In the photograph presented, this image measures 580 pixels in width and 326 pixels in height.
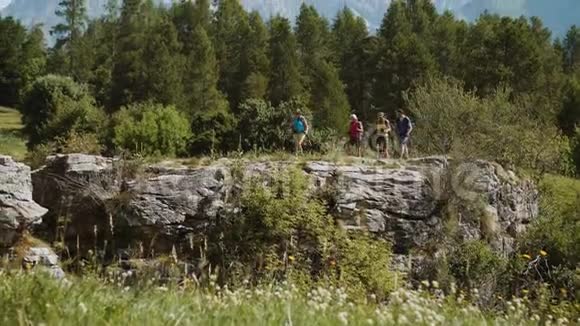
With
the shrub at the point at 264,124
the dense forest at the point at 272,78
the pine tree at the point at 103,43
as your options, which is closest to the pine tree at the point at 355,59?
the dense forest at the point at 272,78

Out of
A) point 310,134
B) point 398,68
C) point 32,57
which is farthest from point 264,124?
point 32,57

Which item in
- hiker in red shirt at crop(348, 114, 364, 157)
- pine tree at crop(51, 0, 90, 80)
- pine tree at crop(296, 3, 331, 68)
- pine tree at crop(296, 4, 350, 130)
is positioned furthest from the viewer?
pine tree at crop(51, 0, 90, 80)

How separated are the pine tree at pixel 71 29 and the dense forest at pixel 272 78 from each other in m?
0.12

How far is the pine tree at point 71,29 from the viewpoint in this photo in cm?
5966

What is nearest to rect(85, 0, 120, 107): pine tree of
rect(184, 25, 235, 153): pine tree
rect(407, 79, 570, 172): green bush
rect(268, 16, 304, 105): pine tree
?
rect(184, 25, 235, 153): pine tree

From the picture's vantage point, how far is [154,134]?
27.2m

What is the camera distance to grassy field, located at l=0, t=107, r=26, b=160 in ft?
125

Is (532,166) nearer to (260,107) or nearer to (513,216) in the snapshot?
(513,216)

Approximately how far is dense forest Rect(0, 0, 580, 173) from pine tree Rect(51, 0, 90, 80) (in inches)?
4.8

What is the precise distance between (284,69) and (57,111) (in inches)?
653

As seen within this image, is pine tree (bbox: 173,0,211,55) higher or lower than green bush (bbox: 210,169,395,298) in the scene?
higher

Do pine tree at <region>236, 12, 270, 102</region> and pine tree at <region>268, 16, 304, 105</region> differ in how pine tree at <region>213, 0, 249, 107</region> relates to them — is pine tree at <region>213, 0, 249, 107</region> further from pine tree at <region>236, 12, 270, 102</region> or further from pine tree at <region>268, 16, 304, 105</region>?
pine tree at <region>268, 16, 304, 105</region>

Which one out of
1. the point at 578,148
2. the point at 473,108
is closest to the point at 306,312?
the point at 473,108

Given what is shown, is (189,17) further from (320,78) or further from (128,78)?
(320,78)
